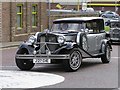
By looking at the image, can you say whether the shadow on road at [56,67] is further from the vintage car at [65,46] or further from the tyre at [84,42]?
the tyre at [84,42]

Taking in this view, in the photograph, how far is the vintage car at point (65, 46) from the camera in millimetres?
12883

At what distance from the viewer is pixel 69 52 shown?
12.9 m

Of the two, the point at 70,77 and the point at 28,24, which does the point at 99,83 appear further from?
the point at 28,24

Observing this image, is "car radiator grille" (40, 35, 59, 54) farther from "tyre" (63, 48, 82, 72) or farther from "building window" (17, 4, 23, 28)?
"building window" (17, 4, 23, 28)

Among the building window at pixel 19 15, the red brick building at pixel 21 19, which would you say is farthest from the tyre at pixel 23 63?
the building window at pixel 19 15

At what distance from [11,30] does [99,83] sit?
1685cm

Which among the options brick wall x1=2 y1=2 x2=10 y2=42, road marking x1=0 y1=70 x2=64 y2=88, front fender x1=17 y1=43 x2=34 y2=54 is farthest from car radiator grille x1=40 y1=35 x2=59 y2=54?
brick wall x1=2 y1=2 x2=10 y2=42

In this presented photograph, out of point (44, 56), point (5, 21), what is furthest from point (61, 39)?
point (5, 21)

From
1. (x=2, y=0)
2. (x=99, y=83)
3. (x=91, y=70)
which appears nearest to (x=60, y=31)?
(x=91, y=70)

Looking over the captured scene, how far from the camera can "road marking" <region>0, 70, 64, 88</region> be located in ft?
34.0

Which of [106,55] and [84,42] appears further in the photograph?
[106,55]

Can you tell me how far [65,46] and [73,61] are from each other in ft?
1.76

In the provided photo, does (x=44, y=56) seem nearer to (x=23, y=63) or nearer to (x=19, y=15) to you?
(x=23, y=63)

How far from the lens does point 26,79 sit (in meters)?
11.3
